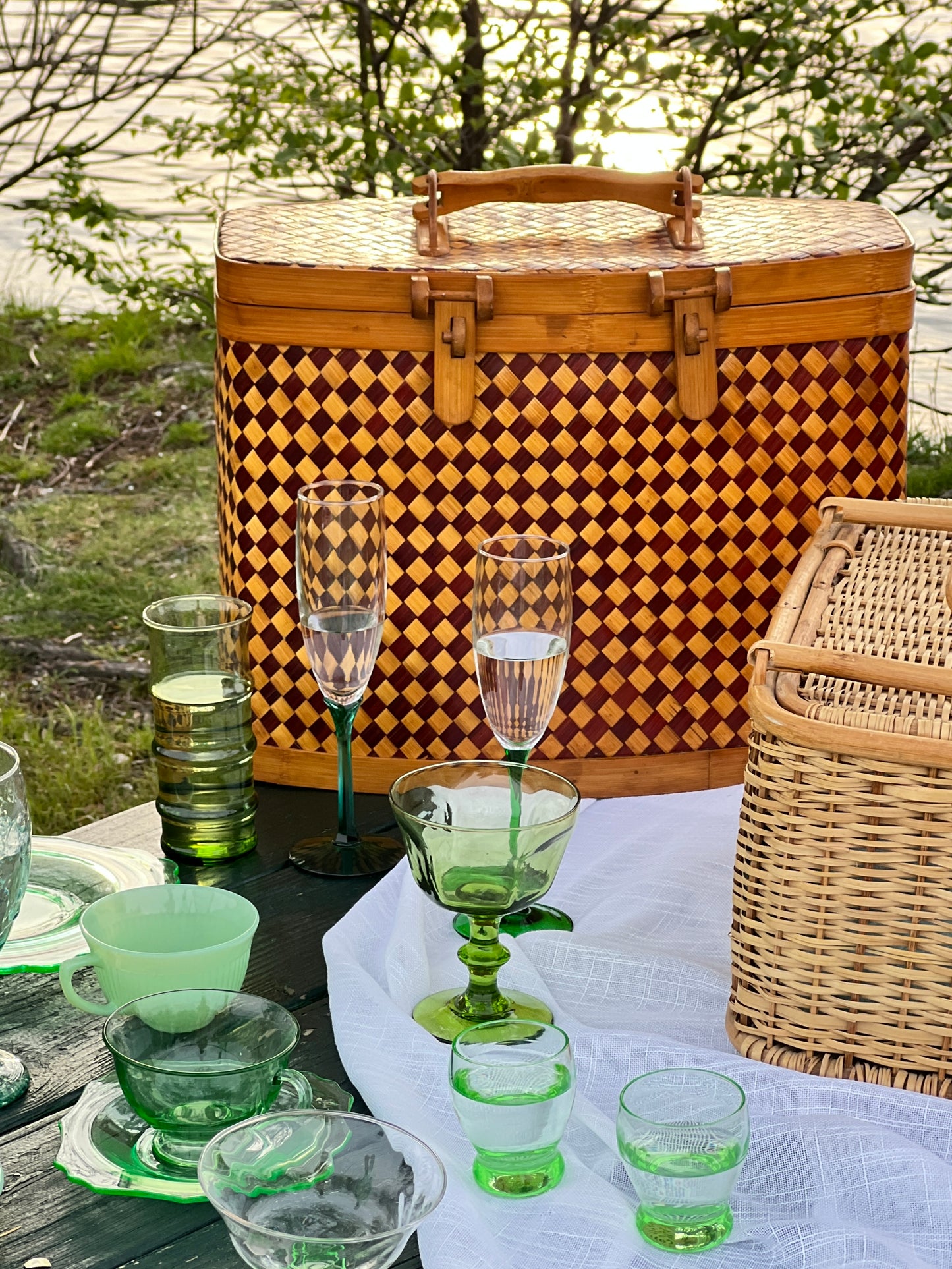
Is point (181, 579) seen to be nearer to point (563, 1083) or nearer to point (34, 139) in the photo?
point (563, 1083)

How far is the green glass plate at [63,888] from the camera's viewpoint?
3.30 feet

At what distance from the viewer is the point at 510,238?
1337mm

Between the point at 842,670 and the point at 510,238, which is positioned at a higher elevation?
the point at 510,238

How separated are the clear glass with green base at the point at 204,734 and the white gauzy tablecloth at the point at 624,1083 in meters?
0.15

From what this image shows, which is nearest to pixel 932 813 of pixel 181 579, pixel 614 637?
pixel 614 637

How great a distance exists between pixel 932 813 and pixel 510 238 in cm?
67

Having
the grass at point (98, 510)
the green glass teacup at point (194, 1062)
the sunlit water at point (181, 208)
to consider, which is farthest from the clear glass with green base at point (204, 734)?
the sunlit water at point (181, 208)

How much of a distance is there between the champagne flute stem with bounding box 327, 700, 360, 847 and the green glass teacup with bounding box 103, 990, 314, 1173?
33 cm

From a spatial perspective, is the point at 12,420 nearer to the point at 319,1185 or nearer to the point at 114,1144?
the point at 114,1144

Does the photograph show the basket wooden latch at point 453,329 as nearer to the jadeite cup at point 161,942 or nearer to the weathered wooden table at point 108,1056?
the weathered wooden table at point 108,1056

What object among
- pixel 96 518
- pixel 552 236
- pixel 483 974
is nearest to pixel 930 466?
pixel 96 518

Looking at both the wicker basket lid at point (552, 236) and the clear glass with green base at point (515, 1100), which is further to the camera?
the wicker basket lid at point (552, 236)

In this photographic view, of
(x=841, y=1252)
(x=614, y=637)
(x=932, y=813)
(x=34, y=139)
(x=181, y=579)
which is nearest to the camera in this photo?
(x=841, y=1252)

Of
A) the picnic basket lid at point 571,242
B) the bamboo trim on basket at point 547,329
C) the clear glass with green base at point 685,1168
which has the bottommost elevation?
the clear glass with green base at point 685,1168
